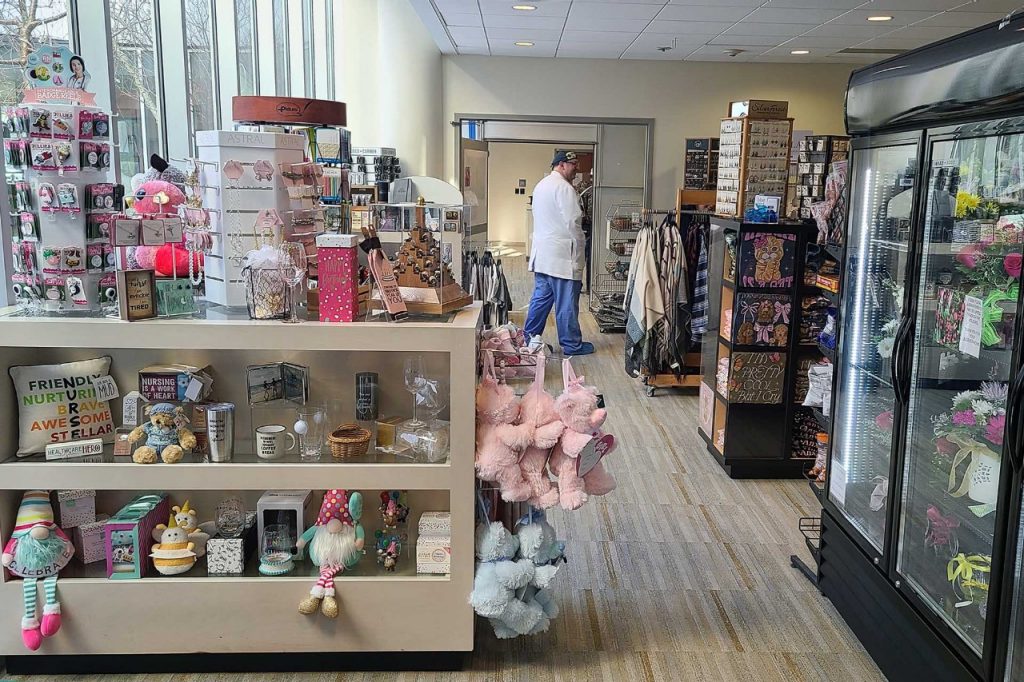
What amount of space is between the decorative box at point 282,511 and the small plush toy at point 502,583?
572 mm

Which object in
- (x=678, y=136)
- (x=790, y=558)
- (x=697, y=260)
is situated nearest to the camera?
(x=790, y=558)

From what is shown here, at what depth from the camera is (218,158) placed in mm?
2543

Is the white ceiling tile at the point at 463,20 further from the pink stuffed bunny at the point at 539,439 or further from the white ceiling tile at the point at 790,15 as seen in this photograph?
the pink stuffed bunny at the point at 539,439

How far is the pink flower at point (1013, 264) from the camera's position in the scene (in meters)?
2.03

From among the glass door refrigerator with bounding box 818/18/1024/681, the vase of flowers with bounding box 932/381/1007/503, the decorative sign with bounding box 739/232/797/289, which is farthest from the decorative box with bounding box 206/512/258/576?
the decorative sign with bounding box 739/232/797/289

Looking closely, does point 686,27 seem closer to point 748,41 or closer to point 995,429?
point 748,41

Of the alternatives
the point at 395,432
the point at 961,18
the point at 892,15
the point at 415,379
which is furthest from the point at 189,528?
the point at 961,18

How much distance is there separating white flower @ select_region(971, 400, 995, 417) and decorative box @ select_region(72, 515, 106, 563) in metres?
2.63

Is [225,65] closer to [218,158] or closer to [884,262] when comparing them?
[218,158]

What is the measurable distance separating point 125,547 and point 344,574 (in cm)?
69

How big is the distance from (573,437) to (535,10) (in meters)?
5.04

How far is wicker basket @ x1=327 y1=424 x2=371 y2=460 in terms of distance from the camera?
260 cm

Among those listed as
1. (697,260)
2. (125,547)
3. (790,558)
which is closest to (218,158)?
(125,547)

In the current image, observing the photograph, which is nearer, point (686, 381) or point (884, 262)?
point (884, 262)
